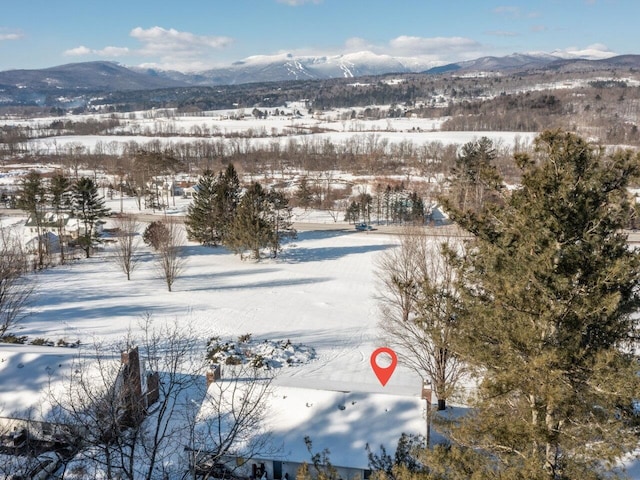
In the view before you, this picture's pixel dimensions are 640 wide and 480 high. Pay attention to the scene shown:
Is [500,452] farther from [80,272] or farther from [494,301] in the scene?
[80,272]

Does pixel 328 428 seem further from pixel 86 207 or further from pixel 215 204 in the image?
pixel 86 207

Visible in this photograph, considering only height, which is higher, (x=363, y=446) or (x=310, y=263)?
(x=363, y=446)

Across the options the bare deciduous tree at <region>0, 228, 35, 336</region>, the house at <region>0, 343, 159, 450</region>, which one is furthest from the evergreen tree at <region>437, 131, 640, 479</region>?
the bare deciduous tree at <region>0, 228, 35, 336</region>

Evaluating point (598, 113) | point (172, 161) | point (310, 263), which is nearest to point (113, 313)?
point (310, 263)

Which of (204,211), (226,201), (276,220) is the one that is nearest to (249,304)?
(276,220)

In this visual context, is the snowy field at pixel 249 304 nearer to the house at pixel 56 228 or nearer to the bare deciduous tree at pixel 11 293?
the bare deciduous tree at pixel 11 293

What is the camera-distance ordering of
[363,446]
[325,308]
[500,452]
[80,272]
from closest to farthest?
[500,452]
[363,446]
[325,308]
[80,272]

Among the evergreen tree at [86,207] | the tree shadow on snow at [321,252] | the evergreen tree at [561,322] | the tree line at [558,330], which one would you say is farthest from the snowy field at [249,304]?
the evergreen tree at [561,322]

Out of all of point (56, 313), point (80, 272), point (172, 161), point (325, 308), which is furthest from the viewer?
point (172, 161)
